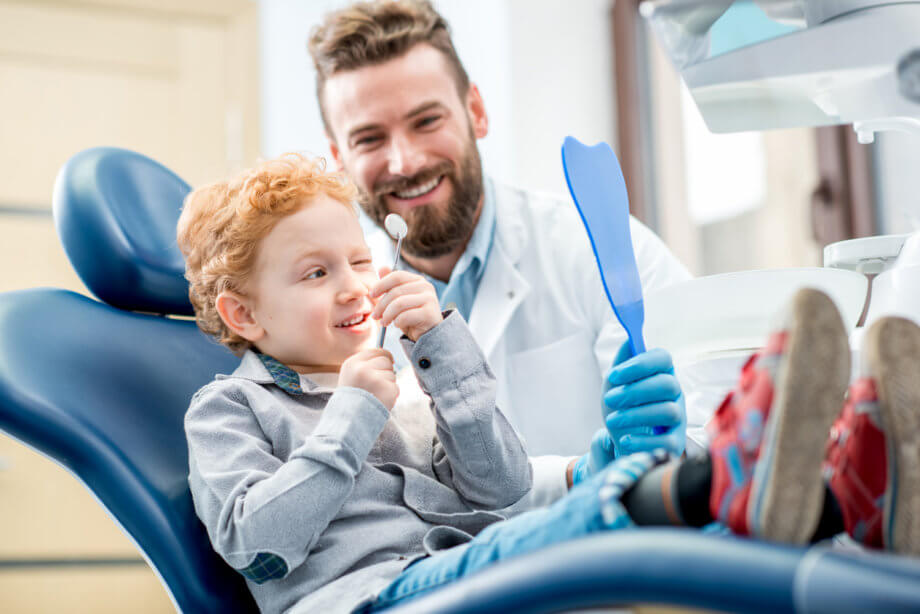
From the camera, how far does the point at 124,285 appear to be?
1.13 meters

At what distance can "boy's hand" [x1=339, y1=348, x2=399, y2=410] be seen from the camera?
921mm

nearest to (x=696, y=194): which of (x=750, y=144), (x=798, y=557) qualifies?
(x=750, y=144)

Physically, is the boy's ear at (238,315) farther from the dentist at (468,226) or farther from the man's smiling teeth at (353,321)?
the dentist at (468,226)

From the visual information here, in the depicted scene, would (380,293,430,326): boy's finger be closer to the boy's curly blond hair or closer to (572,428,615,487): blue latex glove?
the boy's curly blond hair

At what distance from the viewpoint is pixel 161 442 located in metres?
A: 1.01

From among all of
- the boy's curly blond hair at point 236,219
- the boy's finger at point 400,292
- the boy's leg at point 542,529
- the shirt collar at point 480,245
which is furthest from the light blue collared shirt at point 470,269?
the boy's leg at point 542,529

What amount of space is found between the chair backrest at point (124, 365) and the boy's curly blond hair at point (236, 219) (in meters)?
0.05

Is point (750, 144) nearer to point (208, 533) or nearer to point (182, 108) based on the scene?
point (182, 108)

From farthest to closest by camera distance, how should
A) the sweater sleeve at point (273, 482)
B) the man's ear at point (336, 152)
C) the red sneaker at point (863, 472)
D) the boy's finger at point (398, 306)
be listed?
the man's ear at point (336, 152)
the boy's finger at point (398, 306)
the sweater sleeve at point (273, 482)
the red sneaker at point (863, 472)

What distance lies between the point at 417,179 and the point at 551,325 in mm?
370

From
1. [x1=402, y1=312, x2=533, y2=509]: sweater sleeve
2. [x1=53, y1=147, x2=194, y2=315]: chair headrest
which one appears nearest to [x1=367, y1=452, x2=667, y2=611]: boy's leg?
[x1=402, y1=312, x2=533, y2=509]: sweater sleeve

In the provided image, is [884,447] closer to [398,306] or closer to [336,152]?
[398,306]

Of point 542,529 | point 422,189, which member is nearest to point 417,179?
point 422,189

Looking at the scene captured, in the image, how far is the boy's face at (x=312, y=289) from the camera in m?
1.01
